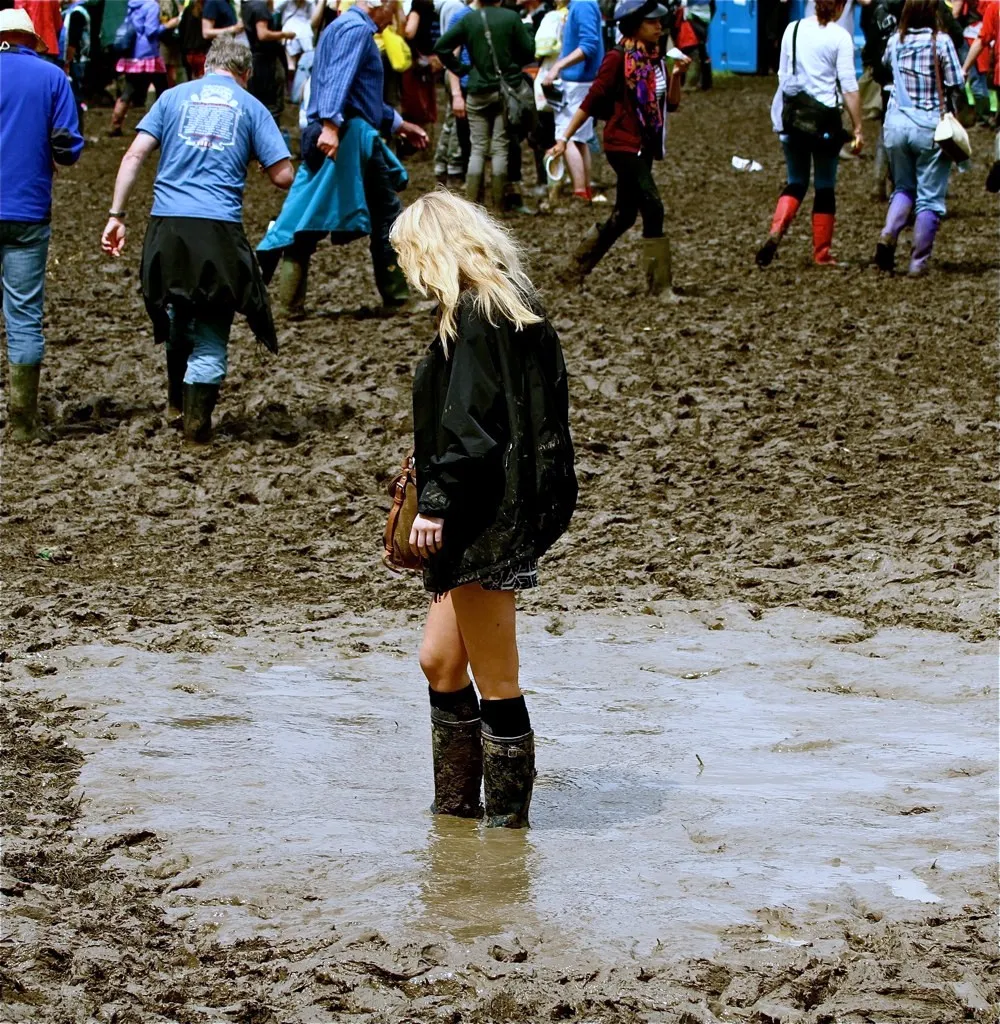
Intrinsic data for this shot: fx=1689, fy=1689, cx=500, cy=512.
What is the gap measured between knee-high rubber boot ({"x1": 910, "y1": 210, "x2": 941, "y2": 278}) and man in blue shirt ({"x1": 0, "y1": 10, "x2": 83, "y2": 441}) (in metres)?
6.22

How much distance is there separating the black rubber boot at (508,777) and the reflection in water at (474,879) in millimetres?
42

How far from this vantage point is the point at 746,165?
18812 mm

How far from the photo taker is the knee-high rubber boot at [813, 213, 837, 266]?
41.3 ft

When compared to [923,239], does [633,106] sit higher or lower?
higher

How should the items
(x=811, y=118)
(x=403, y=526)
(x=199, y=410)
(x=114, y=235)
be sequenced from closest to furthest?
(x=403, y=526)
(x=114, y=235)
(x=199, y=410)
(x=811, y=118)

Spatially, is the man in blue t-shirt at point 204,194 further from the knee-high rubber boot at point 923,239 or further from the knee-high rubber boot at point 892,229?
the knee-high rubber boot at point 923,239

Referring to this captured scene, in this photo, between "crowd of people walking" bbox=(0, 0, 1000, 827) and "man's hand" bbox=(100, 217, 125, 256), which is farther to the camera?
"man's hand" bbox=(100, 217, 125, 256)

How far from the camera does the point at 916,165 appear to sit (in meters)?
12.0

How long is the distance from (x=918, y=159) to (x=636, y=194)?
2180mm

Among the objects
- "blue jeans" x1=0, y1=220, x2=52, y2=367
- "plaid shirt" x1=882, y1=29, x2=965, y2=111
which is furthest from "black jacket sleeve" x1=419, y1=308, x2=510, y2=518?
"plaid shirt" x1=882, y1=29, x2=965, y2=111

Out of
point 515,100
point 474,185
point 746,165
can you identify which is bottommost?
point 746,165

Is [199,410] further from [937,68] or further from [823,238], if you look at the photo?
[937,68]

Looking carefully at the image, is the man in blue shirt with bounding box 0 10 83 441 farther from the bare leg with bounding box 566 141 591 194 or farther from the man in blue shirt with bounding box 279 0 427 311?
the bare leg with bounding box 566 141 591 194

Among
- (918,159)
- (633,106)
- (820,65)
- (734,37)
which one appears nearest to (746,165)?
(820,65)
